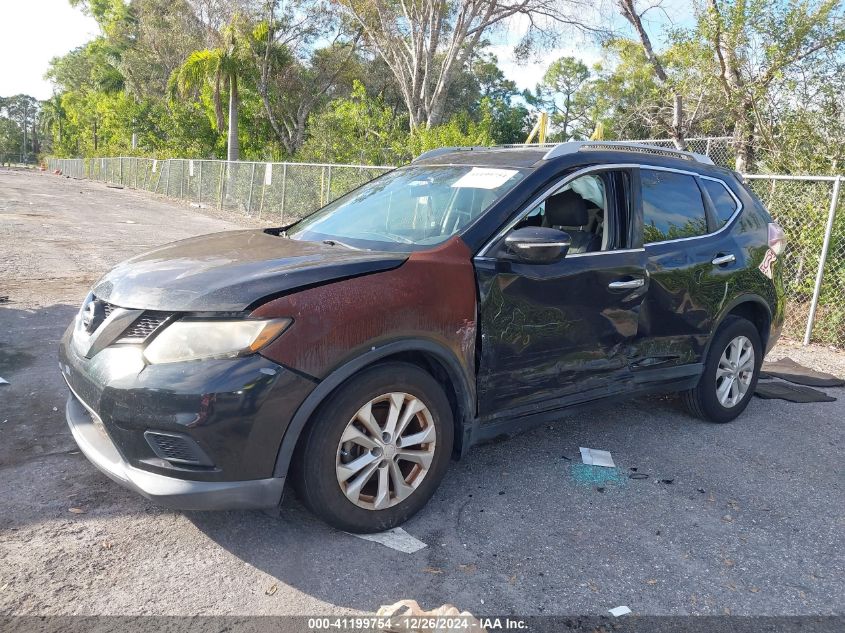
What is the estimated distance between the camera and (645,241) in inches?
162

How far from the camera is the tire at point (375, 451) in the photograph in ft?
9.34

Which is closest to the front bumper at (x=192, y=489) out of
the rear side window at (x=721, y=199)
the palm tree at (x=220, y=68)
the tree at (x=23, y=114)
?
the rear side window at (x=721, y=199)

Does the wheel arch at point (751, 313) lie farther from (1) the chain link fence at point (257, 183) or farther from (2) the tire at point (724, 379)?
(1) the chain link fence at point (257, 183)

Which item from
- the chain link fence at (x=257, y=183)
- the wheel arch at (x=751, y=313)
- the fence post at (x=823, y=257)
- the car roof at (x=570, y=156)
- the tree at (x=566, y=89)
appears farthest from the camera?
the tree at (x=566, y=89)

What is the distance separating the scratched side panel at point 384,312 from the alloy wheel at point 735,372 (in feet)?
7.97

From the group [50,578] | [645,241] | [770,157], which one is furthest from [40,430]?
[770,157]

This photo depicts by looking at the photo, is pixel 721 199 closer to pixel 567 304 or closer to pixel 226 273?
pixel 567 304

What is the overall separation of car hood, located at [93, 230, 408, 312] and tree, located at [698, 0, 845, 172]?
900 cm

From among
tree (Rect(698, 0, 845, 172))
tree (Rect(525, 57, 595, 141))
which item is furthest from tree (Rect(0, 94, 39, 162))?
tree (Rect(698, 0, 845, 172))

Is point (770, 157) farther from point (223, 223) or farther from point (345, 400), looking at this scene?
point (223, 223)

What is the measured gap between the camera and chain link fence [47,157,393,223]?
1678cm

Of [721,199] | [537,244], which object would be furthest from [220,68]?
[537,244]

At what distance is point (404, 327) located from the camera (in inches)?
118

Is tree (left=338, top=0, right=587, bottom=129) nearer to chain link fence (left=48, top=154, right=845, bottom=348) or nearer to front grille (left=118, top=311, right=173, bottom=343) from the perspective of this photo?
chain link fence (left=48, top=154, right=845, bottom=348)
